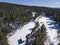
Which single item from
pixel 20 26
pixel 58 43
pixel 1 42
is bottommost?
pixel 20 26

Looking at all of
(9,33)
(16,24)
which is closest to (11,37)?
(9,33)

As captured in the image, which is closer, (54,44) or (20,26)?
(54,44)

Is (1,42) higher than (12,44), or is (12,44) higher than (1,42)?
(1,42)

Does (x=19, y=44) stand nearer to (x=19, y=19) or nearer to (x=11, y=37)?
(x=11, y=37)

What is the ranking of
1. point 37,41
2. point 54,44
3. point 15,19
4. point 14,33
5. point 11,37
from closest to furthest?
point 37,41 → point 54,44 → point 11,37 → point 14,33 → point 15,19

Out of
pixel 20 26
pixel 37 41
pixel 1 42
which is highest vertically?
pixel 37 41

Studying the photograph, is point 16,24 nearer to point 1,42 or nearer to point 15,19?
point 15,19

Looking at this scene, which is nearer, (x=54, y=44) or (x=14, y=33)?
(x=54, y=44)

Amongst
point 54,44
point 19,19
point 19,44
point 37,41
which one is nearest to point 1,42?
point 37,41

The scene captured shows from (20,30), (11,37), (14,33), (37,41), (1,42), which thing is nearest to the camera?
(37,41)
